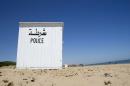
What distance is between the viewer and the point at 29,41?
56.5ft

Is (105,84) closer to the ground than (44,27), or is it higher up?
closer to the ground

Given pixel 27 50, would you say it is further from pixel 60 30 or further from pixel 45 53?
pixel 60 30

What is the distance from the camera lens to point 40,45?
17.1 m

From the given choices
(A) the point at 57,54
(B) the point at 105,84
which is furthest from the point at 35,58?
(B) the point at 105,84

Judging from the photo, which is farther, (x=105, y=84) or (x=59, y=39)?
(x=59, y=39)

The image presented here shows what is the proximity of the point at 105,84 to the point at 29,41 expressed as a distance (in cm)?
1216

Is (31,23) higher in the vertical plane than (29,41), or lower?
higher

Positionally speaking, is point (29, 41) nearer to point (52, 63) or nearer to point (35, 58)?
point (35, 58)

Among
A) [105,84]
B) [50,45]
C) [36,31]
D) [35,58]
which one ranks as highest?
[36,31]

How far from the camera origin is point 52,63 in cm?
1684

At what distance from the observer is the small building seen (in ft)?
55.2

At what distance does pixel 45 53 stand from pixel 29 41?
2.38m

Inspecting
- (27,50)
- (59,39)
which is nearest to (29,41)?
(27,50)

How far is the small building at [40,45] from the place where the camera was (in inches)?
663
